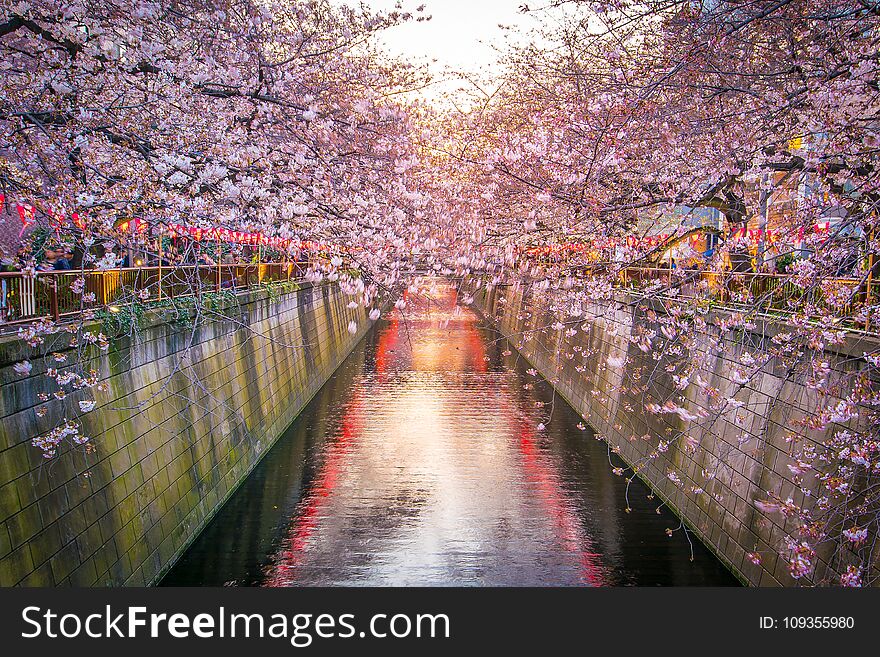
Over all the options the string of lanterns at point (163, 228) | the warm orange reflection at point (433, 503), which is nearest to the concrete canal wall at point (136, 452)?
the string of lanterns at point (163, 228)

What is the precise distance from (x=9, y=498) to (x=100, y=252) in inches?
222

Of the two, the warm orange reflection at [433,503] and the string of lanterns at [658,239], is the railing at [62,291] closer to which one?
the warm orange reflection at [433,503]

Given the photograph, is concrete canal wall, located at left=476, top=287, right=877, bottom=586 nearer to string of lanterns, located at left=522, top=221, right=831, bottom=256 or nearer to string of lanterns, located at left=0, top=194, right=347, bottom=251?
string of lanterns, located at left=522, top=221, right=831, bottom=256

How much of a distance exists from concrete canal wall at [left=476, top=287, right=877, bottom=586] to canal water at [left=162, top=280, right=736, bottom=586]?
55 cm

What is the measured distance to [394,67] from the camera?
53.7ft

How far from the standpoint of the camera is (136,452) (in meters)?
10.2

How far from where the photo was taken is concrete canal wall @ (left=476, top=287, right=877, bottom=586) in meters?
9.40

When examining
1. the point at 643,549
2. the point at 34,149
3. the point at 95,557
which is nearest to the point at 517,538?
the point at 643,549

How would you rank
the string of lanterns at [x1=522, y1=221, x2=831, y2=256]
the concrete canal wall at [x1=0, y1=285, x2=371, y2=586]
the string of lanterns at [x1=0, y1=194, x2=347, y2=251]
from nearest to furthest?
the string of lanterns at [x1=522, y1=221, x2=831, y2=256], the concrete canal wall at [x1=0, y1=285, x2=371, y2=586], the string of lanterns at [x1=0, y1=194, x2=347, y2=251]

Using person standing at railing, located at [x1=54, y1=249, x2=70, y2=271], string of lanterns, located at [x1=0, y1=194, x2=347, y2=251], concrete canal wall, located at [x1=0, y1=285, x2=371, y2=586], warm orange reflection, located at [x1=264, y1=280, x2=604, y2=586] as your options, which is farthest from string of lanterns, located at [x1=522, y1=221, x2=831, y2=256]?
person standing at railing, located at [x1=54, y1=249, x2=70, y2=271]

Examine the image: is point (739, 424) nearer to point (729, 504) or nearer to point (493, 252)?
point (729, 504)

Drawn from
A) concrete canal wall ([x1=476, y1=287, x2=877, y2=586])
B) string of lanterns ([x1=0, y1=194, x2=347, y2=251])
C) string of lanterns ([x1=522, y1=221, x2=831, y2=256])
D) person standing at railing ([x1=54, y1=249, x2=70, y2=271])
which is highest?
string of lanterns ([x1=0, y1=194, x2=347, y2=251])

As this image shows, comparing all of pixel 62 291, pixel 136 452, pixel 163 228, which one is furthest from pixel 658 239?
pixel 136 452

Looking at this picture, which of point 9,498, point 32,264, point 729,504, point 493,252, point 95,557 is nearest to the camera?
point 9,498
